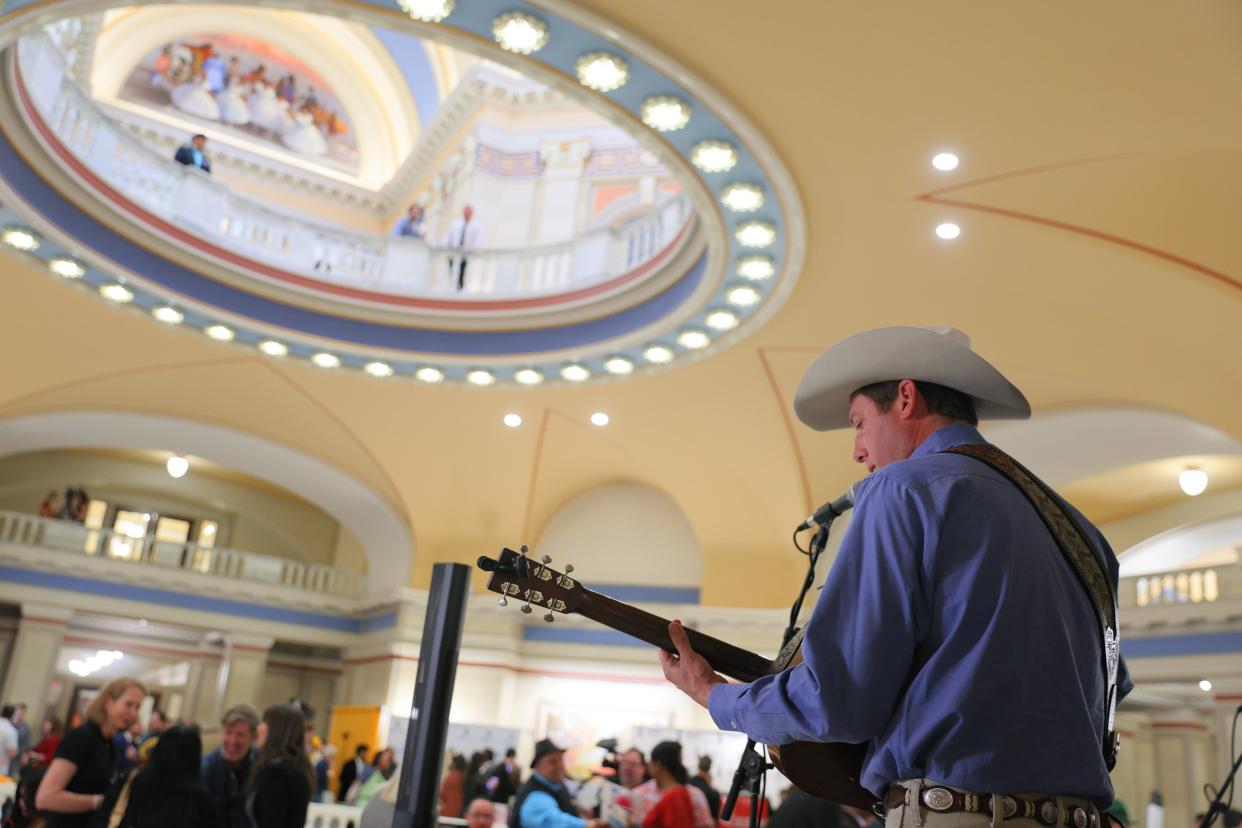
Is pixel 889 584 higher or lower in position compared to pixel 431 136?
lower

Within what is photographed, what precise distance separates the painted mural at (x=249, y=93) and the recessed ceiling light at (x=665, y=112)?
1666 centimetres

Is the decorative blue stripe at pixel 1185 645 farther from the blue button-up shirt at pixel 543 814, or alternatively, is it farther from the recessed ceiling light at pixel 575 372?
the blue button-up shirt at pixel 543 814

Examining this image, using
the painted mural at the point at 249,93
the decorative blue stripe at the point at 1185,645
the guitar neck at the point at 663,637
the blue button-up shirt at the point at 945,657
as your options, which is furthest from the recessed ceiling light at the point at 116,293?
the decorative blue stripe at the point at 1185,645

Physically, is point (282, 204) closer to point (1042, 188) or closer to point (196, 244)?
point (196, 244)

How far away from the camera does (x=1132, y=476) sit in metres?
13.9

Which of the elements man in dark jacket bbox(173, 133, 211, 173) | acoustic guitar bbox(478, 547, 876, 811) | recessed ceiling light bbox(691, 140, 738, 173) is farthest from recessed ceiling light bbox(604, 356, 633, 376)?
acoustic guitar bbox(478, 547, 876, 811)

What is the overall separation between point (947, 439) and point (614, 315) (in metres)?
9.83

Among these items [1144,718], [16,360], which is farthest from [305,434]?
[1144,718]

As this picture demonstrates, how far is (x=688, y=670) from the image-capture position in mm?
2166

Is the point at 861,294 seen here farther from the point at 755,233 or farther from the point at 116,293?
the point at 116,293

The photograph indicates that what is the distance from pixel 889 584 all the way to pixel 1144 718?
75.6 ft

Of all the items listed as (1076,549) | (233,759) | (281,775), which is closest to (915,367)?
(1076,549)

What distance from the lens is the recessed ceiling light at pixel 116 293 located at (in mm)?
11500

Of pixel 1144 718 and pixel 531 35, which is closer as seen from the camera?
pixel 531 35
